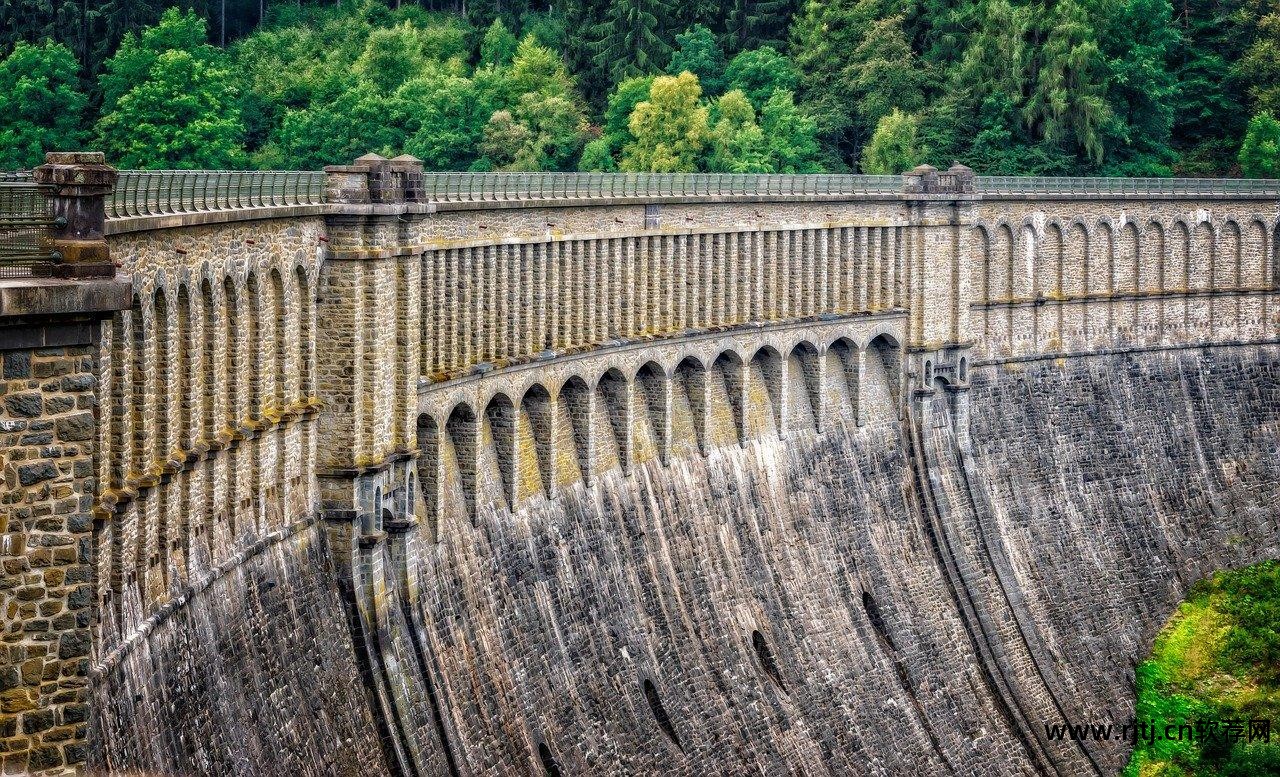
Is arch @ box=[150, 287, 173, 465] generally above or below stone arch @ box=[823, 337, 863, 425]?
above

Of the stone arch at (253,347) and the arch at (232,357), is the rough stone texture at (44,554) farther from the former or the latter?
the stone arch at (253,347)

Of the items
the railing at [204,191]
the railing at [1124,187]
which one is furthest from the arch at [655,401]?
the railing at [1124,187]

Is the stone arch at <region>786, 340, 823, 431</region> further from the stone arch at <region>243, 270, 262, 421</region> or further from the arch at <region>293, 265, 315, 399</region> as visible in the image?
the stone arch at <region>243, 270, 262, 421</region>

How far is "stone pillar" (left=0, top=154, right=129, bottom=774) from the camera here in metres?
28.9

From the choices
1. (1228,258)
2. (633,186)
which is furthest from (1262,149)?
(633,186)

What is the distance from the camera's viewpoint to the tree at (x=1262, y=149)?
371 feet

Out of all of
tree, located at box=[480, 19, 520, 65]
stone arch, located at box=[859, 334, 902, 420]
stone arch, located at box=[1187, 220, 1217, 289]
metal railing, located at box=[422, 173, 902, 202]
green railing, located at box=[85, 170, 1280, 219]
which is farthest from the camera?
tree, located at box=[480, 19, 520, 65]

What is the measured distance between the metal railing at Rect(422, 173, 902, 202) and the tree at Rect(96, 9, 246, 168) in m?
37.0

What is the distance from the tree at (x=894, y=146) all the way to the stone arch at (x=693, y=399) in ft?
146

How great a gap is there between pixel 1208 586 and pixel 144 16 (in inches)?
2587

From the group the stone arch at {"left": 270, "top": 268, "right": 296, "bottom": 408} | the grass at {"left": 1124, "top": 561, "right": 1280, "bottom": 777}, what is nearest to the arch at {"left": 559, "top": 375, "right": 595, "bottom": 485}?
the stone arch at {"left": 270, "top": 268, "right": 296, "bottom": 408}

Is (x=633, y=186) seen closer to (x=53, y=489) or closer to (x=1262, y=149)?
(x=53, y=489)

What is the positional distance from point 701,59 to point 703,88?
7.00 ft

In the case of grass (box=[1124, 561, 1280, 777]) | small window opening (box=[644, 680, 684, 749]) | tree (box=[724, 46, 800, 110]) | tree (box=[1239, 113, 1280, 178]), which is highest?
tree (box=[724, 46, 800, 110])
